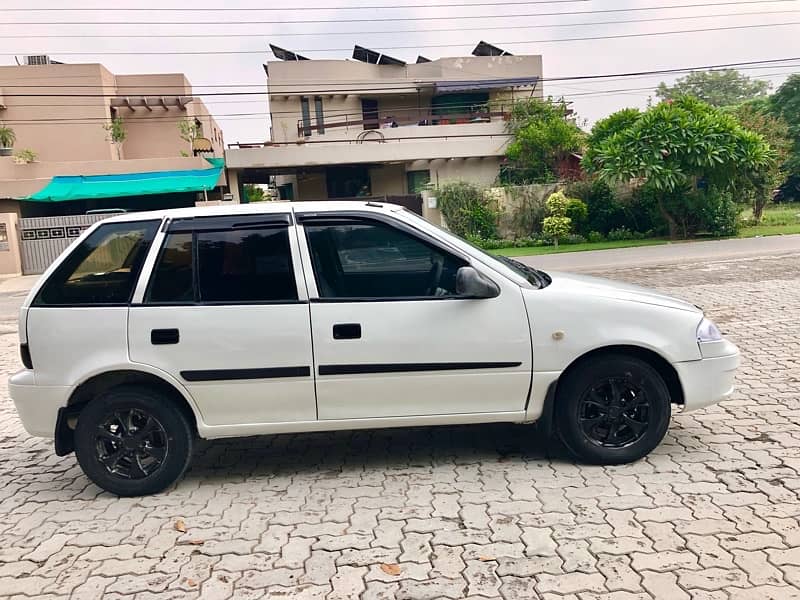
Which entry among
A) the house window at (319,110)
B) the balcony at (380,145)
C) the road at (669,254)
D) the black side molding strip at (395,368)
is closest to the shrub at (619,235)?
the road at (669,254)

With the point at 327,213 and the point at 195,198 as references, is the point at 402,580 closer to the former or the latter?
the point at 327,213

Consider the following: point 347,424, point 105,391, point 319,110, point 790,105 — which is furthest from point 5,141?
point 790,105

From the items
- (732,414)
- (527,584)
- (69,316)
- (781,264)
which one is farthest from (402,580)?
(781,264)

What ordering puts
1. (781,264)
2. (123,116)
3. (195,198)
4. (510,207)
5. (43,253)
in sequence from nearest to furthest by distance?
(781,264) < (43,253) < (510,207) < (195,198) < (123,116)

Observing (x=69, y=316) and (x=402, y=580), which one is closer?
(x=402, y=580)

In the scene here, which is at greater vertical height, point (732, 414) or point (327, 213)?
point (327, 213)

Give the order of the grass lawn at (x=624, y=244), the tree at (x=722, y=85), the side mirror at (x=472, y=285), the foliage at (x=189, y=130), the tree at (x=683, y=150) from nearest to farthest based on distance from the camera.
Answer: the side mirror at (x=472, y=285) < the tree at (x=683, y=150) < the grass lawn at (x=624, y=244) < the foliage at (x=189, y=130) < the tree at (x=722, y=85)

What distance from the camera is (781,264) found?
14.9 meters

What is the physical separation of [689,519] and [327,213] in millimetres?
2699

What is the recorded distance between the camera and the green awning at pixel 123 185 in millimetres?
24188

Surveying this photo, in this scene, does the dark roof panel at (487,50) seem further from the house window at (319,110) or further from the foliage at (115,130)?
the foliage at (115,130)

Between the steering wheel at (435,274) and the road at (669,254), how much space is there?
511 inches

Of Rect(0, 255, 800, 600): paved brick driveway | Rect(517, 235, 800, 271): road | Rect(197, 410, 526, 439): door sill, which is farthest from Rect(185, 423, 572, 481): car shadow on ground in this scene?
Rect(517, 235, 800, 271): road

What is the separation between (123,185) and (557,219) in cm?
1534
